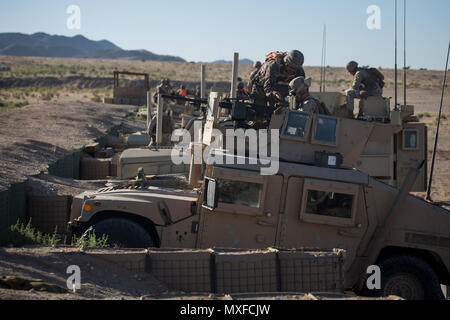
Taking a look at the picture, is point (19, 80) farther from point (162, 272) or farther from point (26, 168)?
point (162, 272)

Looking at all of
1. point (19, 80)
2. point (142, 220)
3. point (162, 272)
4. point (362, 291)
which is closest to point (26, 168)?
point (142, 220)

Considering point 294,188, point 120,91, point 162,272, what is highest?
point 120,91

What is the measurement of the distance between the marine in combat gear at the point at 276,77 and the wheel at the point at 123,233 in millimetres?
3062

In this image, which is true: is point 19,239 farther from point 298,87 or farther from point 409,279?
point 409,279

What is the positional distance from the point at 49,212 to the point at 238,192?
12.3ft

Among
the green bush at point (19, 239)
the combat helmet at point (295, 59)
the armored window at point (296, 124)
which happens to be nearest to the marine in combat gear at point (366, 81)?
the combat helmet at point (295, 59)

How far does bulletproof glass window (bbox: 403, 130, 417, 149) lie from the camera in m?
10.3

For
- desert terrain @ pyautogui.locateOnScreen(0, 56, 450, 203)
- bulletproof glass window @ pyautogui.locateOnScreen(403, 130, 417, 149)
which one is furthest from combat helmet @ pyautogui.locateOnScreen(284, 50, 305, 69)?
desert terrain @ pyautogui.locateOnScreen(0, 56, 450, 203)

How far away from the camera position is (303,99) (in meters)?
7.47

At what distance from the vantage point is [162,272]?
5.79 meters

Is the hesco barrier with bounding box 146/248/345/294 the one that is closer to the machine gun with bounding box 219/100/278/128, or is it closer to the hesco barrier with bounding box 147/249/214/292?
the hesco barrier with bounding box 147/249/214/292

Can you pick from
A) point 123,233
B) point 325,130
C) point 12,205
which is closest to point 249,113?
point 325,130

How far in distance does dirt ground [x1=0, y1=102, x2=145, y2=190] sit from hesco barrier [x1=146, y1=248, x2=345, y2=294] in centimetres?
406
